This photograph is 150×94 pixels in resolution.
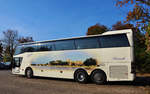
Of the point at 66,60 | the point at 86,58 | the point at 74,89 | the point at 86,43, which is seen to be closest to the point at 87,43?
the point at 86,43

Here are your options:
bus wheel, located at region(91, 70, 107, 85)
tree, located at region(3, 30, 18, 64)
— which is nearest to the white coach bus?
bus wheel, located at region(91, 70, 107, 85)

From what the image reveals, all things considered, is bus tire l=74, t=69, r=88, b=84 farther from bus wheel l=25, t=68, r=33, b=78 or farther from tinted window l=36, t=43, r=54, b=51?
bus wheel l=25, t=68, r=33, b=78

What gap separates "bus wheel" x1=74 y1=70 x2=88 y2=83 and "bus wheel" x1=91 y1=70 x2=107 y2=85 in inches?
21.6

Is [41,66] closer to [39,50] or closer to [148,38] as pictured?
[39,50]

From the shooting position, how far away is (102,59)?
866cm

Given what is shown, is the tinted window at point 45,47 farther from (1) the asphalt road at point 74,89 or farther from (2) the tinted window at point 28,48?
(1) the asphalt road at point 74,89

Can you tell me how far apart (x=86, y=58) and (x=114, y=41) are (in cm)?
237

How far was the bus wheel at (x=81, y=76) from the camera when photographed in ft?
29.8

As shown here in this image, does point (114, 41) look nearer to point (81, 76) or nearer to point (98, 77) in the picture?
point (98, 77)

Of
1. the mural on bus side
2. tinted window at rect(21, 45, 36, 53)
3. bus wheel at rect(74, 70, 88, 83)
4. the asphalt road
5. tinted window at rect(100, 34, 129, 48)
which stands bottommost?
the asphalt road

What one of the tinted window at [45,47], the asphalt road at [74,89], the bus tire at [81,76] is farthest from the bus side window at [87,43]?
the asphalt road at [74,89]

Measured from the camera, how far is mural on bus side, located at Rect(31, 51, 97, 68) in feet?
29.9

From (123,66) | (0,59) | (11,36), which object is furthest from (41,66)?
(0,59)

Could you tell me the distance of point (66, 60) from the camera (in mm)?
9891
